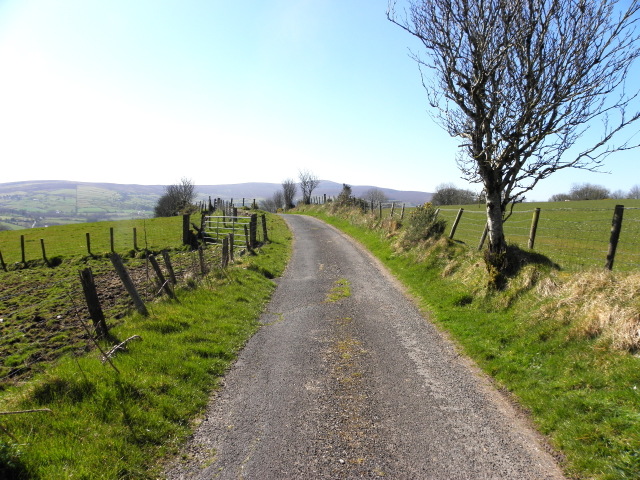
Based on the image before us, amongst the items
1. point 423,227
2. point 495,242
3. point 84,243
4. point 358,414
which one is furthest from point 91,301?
point 84,243

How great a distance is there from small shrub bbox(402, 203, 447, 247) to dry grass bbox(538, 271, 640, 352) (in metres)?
8.25

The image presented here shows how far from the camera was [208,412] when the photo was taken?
578 centimetres

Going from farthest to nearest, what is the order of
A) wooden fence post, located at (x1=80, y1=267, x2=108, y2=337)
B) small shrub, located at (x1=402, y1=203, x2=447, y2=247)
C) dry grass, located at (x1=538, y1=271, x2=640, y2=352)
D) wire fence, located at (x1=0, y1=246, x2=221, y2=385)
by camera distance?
1. small shrub, located at (x1=402, y1=203, x2=447, y2=247)
2. wire fence, located at (x1=0, y1=246, x2=221, y2=385)
3. wooden fence post, located at (x1=80, y1=267, x2=108, y2=337)
4. dry grass, located at (x1=538, y1=271, x2=640, y2=352)

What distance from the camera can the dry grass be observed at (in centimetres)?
600

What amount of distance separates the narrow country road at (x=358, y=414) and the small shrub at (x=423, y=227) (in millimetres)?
7868

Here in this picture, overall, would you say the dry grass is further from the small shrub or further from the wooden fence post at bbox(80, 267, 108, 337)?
the wooden fence post at bbox(80, 267, 108, 337)

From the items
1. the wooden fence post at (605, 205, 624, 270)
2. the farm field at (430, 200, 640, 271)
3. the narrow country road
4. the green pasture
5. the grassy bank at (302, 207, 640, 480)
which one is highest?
the wooden fence post at (605, 205, 624, 270)

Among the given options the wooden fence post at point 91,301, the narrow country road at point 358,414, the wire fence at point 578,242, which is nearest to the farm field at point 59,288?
the wooden fence post at point 91,301

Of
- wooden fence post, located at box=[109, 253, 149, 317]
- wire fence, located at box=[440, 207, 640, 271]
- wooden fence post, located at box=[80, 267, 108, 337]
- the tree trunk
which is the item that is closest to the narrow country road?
the tree trunk

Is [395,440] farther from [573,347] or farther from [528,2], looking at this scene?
[528,2]

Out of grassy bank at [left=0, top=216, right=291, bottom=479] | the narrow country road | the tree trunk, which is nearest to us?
grassy bank at [left=0, top=216, right=291, bottom=479]

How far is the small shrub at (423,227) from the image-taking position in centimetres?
1705

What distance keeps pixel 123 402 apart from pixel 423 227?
557 inches

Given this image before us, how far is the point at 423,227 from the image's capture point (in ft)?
56.9
